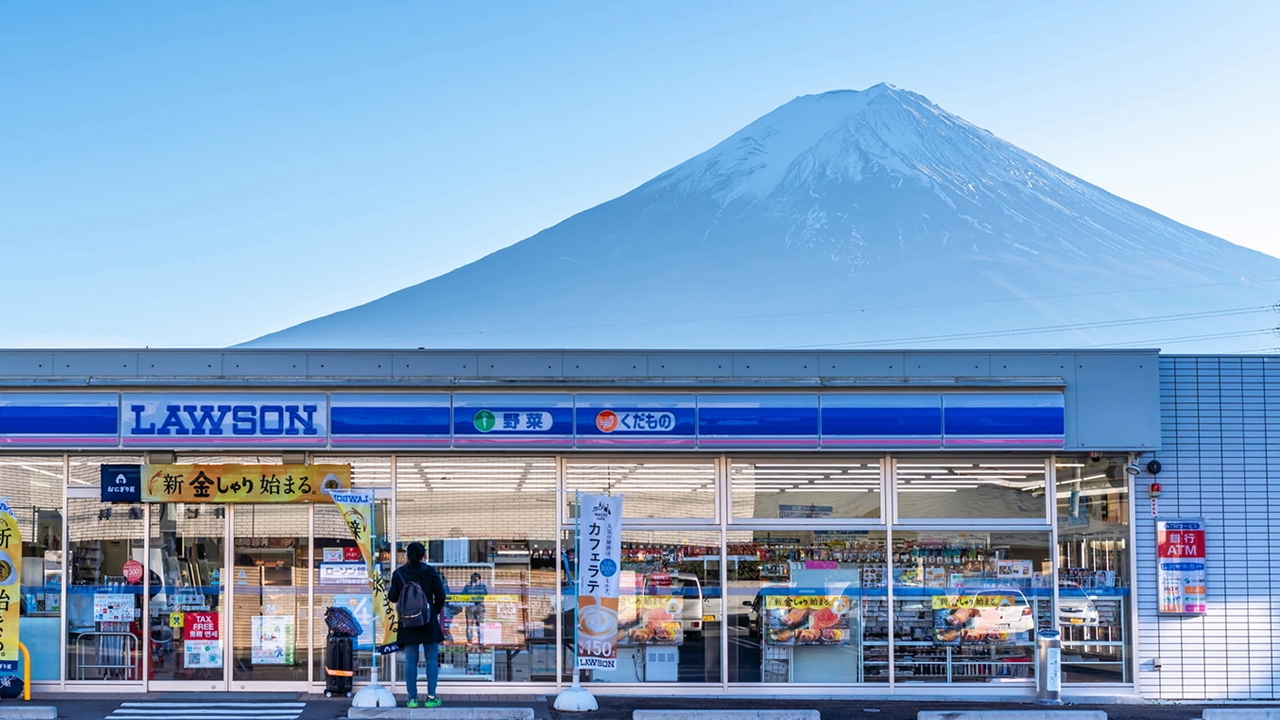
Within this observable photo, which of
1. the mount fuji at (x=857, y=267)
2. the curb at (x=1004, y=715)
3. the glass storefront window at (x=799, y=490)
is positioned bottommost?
the curb at (x=1004, y=715)

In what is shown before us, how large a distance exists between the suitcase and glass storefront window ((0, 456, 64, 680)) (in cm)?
271

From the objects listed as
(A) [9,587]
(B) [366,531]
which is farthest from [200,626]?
(B) [366,531]

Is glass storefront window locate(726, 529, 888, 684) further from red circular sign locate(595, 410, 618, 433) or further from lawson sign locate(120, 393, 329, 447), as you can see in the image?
lawson sign locate(120, 393, 329, 447)

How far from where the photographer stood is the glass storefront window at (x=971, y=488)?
1345 cm

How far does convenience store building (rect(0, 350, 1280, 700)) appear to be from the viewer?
42.0 ft

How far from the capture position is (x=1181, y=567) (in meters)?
13.3

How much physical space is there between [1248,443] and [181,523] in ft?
34.8

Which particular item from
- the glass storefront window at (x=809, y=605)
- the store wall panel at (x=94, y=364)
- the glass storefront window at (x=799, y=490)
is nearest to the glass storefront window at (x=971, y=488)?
the glass storefront window at (x=799, y=490)

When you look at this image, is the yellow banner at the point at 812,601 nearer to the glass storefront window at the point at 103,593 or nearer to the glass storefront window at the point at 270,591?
the glass storefront window at the point at 270,591

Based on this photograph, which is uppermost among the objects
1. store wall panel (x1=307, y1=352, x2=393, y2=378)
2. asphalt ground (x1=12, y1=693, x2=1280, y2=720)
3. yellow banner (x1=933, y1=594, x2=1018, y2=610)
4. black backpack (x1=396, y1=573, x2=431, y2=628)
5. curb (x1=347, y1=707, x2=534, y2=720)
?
store wall panel (x1=307, y1=352, x2=393, y2=378)

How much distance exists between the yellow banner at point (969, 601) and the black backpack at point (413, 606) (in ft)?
17.0

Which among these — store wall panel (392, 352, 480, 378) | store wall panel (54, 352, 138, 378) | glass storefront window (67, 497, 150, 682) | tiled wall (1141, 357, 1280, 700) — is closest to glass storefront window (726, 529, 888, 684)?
tiled wall (1141, 357, 1280, 700)

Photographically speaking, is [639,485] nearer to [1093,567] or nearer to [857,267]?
[1093,567]

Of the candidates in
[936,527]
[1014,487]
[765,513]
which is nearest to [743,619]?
[765,513]
